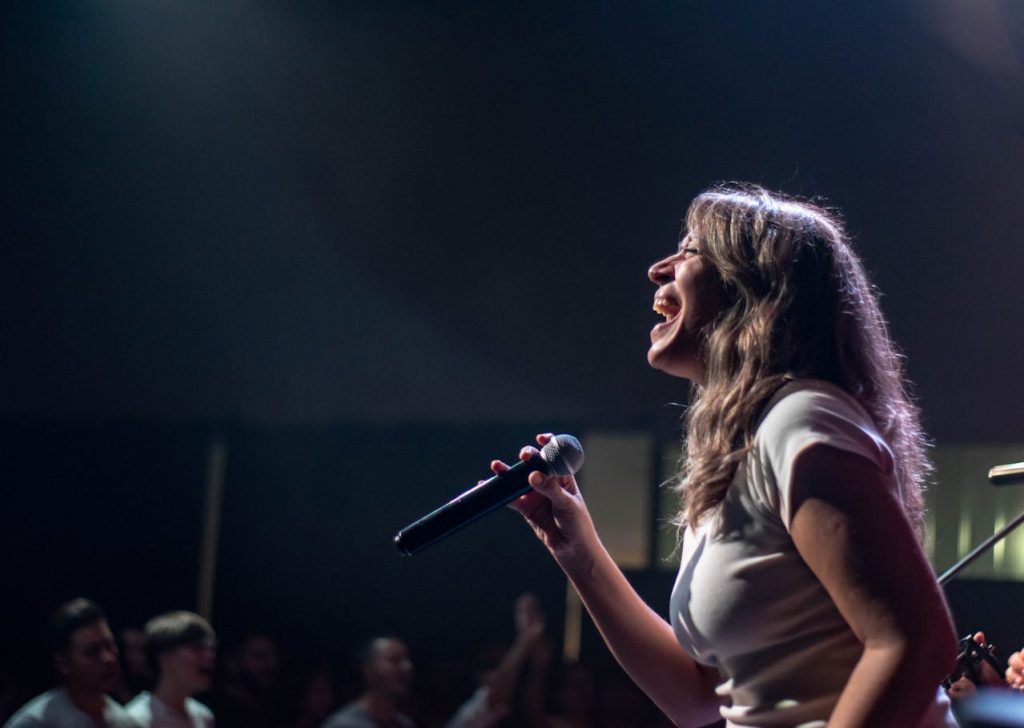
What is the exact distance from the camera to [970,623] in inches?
199

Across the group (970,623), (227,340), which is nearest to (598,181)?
(227,340)

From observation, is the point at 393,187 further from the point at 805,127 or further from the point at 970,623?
the point at 970,623

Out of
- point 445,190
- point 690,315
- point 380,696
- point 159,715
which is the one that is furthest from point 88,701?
point 445,190

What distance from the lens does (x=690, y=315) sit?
125cm

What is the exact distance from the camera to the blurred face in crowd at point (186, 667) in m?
3.78

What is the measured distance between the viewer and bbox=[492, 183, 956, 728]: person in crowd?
37.1 inches

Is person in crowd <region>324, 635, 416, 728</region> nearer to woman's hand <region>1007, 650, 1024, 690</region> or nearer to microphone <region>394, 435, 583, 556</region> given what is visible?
woman's hand <region>1007, 650, 1024, 690</region>

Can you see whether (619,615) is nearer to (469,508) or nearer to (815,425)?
(469,508)

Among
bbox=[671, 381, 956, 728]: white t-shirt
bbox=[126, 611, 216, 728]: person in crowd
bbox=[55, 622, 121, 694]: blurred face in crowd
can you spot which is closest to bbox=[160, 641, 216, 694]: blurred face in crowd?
bbox=[126, 611, 216, 728]: person in crowd

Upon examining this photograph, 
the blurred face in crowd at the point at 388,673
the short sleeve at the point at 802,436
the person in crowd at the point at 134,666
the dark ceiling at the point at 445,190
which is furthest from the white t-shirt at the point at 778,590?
the person in crowd at the point at 134,666

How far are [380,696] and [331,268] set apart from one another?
3.34 metres

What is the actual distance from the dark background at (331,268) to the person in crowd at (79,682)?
3.07 metres

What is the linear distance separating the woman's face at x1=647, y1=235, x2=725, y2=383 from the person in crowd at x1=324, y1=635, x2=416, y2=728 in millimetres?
3284

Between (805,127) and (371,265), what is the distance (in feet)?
8.95
